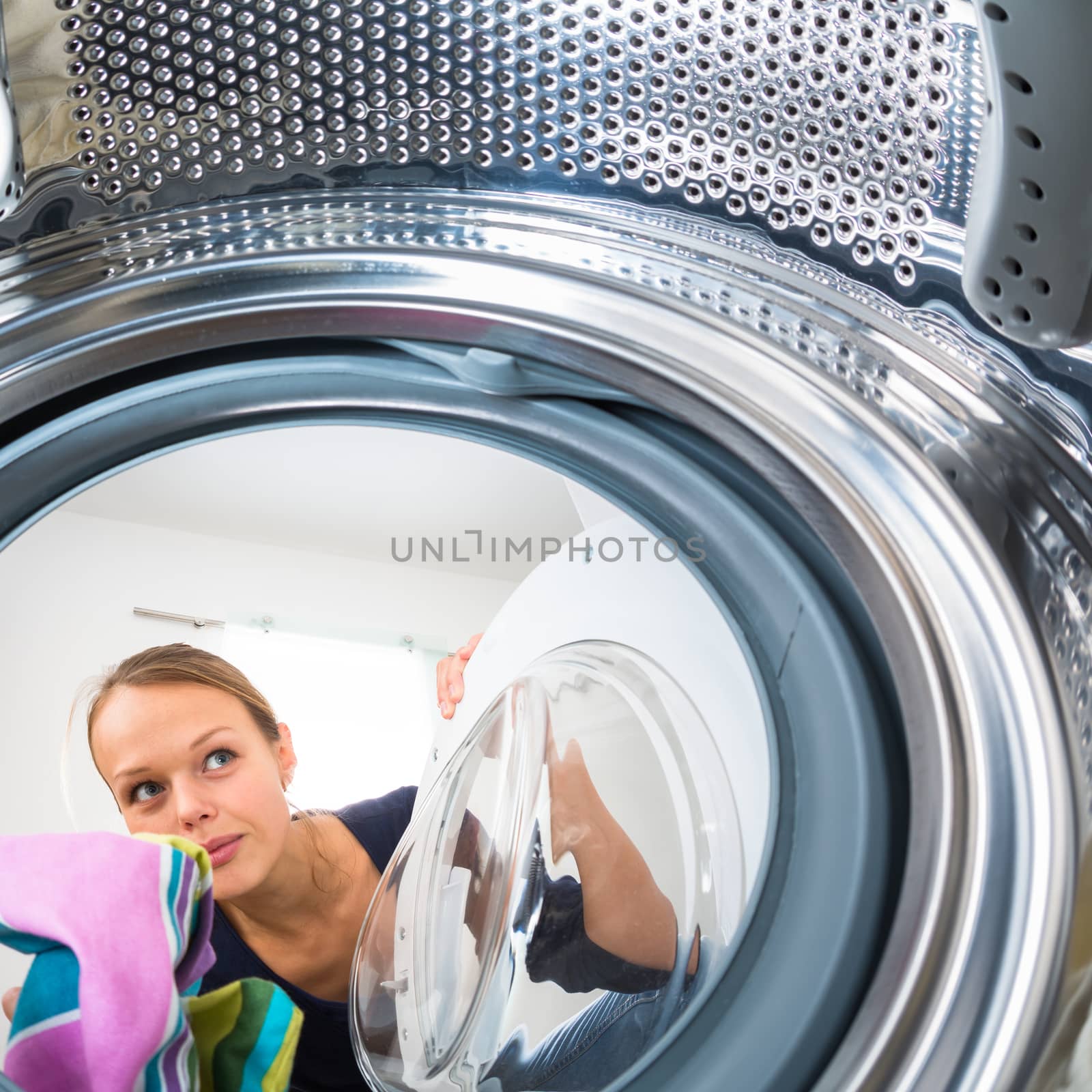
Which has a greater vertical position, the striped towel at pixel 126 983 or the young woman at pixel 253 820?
the young woman at pixel 253 820

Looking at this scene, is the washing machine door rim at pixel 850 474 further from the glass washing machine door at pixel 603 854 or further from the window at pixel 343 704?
the window at pixel 343 704

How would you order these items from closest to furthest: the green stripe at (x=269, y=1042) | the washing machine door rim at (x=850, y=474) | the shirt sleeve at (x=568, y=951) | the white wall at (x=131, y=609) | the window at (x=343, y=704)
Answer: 1. the washing machine door rim at (x=850, y=474)
2. the green stripe at (x=269, y=1042)
3. the shirt sleeve at (x=568, y=951)
4. the white wall at (x=131, y=609)
5. the window at (x=343, y=704)

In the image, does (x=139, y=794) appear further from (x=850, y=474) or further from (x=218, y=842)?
(x=850, y=474)

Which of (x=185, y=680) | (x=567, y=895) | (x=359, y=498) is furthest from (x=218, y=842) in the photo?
(x=567, y=895)

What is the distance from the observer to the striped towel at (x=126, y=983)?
507mm

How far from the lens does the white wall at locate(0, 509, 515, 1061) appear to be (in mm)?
1349

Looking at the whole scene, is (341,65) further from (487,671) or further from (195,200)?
(487,671)

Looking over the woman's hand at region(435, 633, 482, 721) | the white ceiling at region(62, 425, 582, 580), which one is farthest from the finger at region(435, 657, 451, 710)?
the white ceiling at region(62, 425, 582, 580)

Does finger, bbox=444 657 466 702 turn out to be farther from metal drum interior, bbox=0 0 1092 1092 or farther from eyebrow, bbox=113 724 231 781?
metal drum interior, bbox=0 0 1092 1092

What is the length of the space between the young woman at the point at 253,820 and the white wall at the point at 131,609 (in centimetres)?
6

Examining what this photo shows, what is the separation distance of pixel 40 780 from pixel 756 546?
4.06 ft

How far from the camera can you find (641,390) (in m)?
0.54

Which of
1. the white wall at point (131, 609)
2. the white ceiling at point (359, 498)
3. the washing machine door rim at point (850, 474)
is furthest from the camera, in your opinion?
the white wall at point (131, 609)

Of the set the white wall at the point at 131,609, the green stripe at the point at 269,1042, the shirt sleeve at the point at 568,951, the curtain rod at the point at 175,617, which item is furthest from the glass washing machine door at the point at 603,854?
the curtain rod at the point at 175,617
